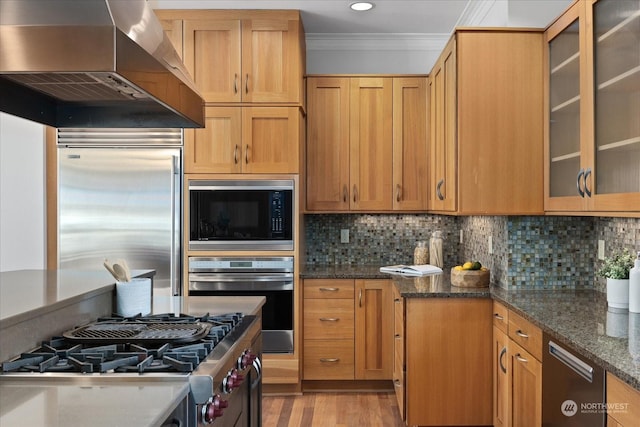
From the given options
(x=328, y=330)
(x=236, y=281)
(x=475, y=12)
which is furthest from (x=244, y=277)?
(x=475, y=12)

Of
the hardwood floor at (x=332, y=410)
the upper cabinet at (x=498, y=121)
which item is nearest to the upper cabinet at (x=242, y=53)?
the upper cabinet at (x=498, y=121)

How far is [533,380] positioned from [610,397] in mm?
760

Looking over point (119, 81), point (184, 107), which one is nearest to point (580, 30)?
point (184, 107)

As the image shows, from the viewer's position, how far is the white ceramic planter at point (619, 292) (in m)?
2.51

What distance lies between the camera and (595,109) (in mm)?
2395

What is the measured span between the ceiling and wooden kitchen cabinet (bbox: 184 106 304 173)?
0.72 metres

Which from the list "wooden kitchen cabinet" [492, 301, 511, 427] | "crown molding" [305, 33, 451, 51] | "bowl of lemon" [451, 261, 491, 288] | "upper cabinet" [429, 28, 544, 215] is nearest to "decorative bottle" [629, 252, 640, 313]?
"wooden kitchen cabinet" [492, 301, 511, 427]

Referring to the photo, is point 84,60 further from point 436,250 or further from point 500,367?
point 436,250

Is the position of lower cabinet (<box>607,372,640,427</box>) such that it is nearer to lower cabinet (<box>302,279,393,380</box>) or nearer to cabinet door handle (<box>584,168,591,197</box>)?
cabinet door handle (<box>584,168,591,197</box>)

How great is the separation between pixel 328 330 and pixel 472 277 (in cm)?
123

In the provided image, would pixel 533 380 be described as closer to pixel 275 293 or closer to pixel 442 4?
pixel 275 293

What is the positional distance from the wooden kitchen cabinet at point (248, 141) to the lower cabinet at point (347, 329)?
0.90 metres

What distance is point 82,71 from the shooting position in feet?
4.91

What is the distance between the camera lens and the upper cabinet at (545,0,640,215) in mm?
2123
